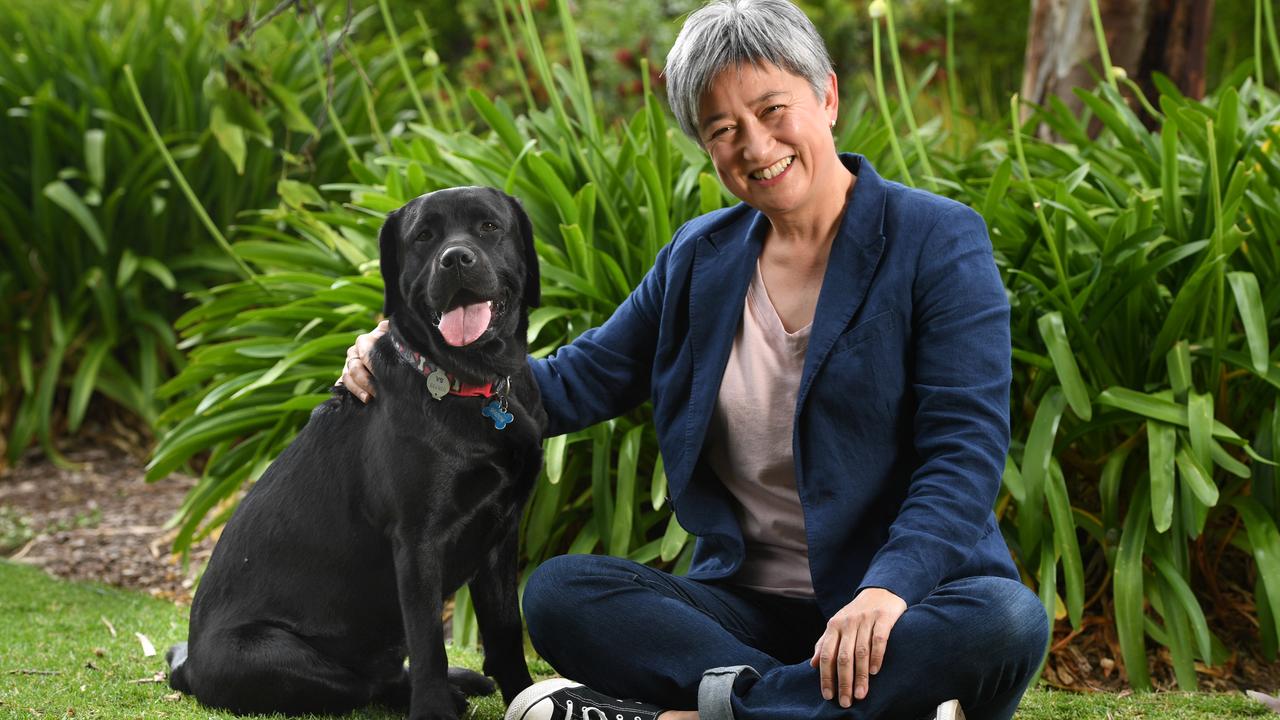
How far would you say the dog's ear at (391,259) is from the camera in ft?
7.69

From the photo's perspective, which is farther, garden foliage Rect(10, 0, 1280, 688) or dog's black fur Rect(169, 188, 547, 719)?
garden foliage Rect(10, 0, 1280, 688)

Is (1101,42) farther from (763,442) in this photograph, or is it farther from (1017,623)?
(1017,623)

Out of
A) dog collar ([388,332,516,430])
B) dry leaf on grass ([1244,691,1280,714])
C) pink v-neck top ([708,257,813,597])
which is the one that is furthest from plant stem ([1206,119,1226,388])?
dog collar ([388,332,516,430])

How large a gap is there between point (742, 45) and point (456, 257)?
2.03 feet

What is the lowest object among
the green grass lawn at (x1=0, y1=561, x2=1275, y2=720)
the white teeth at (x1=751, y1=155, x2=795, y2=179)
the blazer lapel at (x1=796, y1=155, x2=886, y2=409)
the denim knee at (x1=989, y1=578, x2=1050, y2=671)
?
the green grass lawn at (x1=0, y1=561, x2=1275, y2=720)

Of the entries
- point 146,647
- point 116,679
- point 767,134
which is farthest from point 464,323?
point 146,647

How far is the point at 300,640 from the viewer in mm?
2357

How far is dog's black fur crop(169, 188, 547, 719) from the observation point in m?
2.22

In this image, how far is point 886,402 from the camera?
224cm

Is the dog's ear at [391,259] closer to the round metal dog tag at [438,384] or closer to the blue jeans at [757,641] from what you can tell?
the round metal dog tag at [438,384]

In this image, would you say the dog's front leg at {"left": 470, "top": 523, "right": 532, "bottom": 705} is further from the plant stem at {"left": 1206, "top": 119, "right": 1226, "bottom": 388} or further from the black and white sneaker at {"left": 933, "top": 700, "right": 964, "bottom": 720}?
the plant stem at {"left": 1206, "top": 119, "right": 1226, "bottom": 388}

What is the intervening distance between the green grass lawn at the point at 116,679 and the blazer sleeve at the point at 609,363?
0.65 metres

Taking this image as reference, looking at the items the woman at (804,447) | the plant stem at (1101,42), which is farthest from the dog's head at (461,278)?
the plant stem at (1101,42)

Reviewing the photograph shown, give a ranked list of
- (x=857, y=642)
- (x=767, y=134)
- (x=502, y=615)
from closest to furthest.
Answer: (x=857, y=642), (x=767, y=134), (x=502, y=615)
